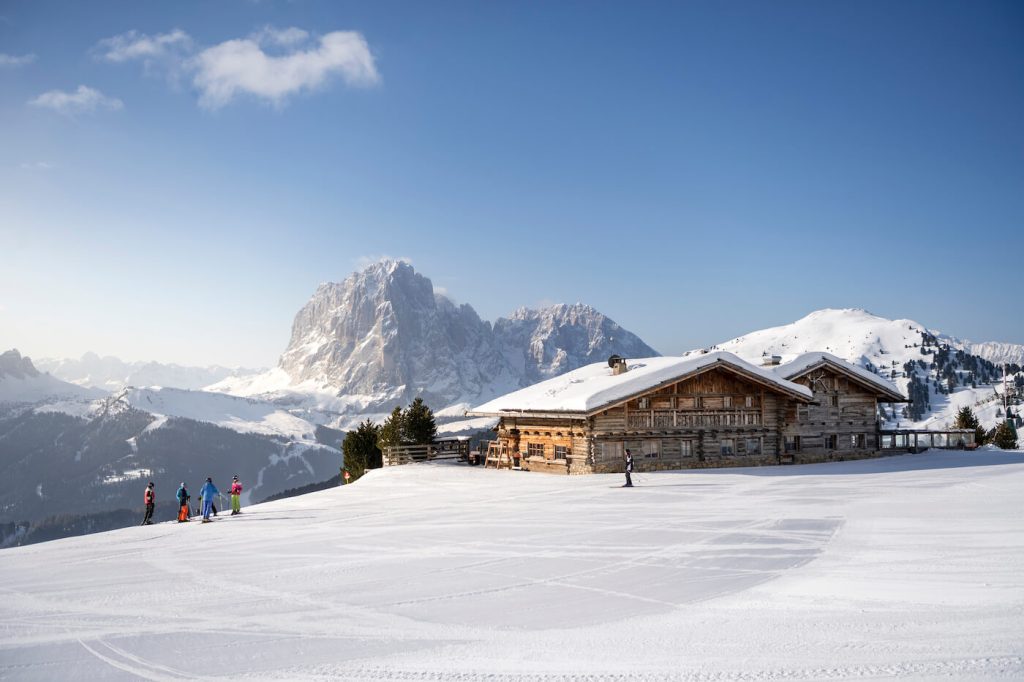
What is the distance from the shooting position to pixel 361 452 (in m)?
48.8

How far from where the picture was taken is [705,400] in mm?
38125

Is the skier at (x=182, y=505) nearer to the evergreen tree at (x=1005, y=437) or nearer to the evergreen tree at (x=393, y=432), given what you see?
the evergreen tree at (x=393, y=432)

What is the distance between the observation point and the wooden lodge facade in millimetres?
35062

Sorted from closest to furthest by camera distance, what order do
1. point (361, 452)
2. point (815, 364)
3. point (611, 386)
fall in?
point (611, 386)
point (815, 364)
point (361, 452)

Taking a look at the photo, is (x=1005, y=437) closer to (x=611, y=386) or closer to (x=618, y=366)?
(x=618, y=366)

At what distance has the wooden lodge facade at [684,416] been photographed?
35.1 meters

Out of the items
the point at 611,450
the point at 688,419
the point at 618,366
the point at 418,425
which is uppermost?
the point at 618,366

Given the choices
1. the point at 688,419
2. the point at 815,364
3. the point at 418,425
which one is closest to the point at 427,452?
the point at 418,425

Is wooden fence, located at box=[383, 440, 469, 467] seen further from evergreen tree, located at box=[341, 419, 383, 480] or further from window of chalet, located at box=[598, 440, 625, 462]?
window of chalet, located at box=[598, 440, 625, 462]

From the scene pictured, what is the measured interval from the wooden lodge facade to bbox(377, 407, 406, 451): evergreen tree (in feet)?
16.9

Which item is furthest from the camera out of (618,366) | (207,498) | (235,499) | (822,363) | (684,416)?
(822,363)

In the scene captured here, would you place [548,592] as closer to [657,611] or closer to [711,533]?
[657,611]

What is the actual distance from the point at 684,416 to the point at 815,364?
11570 millimetres

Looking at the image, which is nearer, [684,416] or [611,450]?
[611,450]
